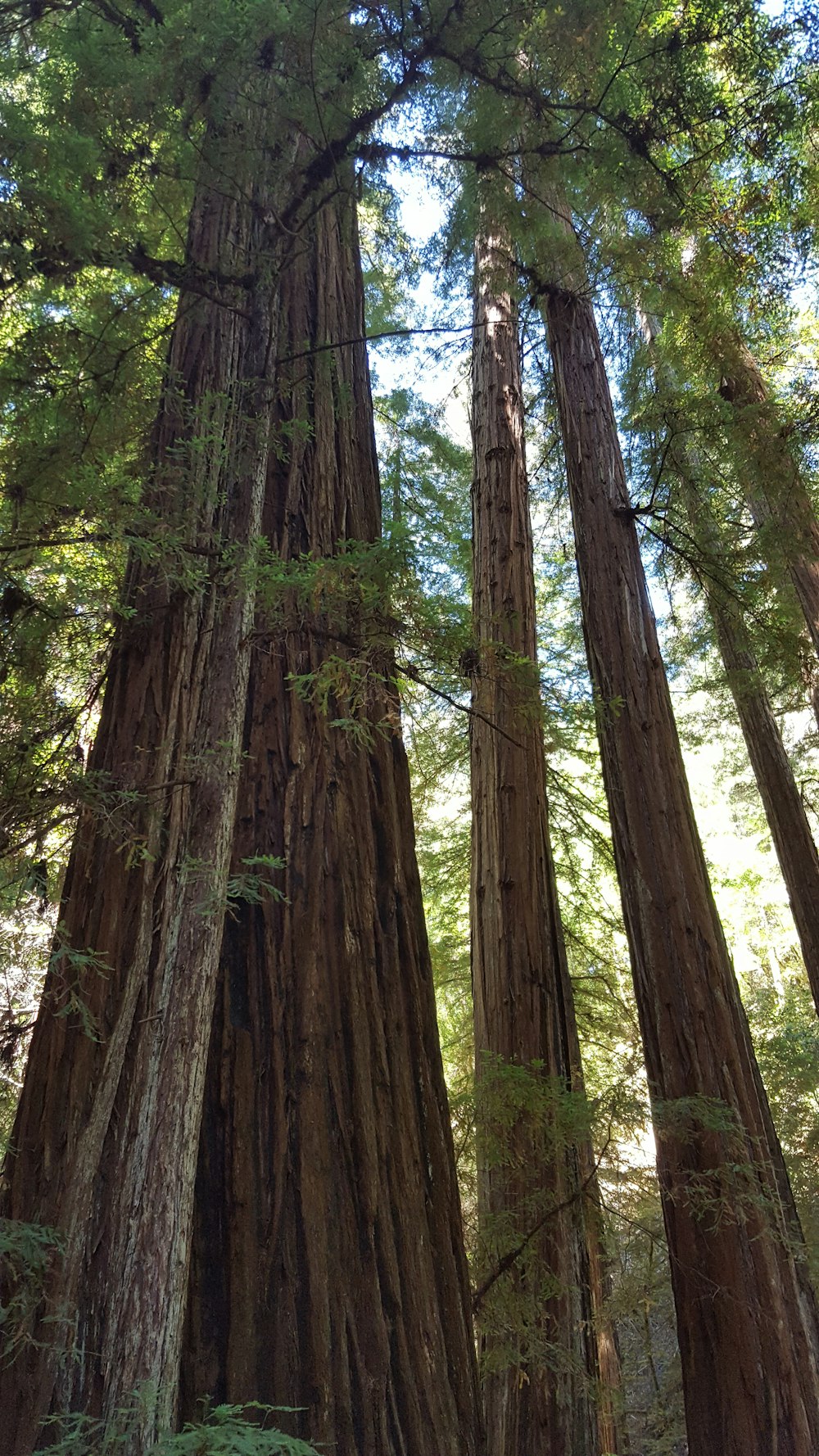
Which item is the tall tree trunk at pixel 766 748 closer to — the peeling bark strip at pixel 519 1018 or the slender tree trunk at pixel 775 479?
the slender tree trunk at pixel 775 479

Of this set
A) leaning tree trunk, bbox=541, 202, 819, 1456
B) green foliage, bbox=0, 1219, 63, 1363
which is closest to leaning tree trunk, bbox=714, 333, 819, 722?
leaning tree trunk, bbox=541, 202, 819, 1456

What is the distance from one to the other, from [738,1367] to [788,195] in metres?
5.35

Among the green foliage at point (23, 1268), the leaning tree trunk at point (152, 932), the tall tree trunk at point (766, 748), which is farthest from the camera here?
the tall tree trunk at point (766, 748)

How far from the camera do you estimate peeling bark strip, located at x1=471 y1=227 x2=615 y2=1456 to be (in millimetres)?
3510

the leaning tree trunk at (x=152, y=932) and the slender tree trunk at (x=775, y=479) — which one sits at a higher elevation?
the slender tree trunk at (x=775, y=479)

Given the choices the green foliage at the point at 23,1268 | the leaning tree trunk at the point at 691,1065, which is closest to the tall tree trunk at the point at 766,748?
A: the leaning tree trunk at the point at 691,1065

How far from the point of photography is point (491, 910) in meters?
4.85

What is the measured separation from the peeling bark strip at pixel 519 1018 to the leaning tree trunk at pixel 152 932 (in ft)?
3.28

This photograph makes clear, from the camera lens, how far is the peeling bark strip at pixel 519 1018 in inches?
138

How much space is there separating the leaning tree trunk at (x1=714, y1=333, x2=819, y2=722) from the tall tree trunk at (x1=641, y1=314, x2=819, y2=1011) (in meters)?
0.43

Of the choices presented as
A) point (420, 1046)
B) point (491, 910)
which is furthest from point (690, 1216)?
point (420, 1046)

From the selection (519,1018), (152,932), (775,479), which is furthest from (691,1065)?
(775,479)

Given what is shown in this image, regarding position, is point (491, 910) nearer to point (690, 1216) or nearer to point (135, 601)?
point (690, 1216)

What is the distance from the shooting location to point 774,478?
5508 mm
